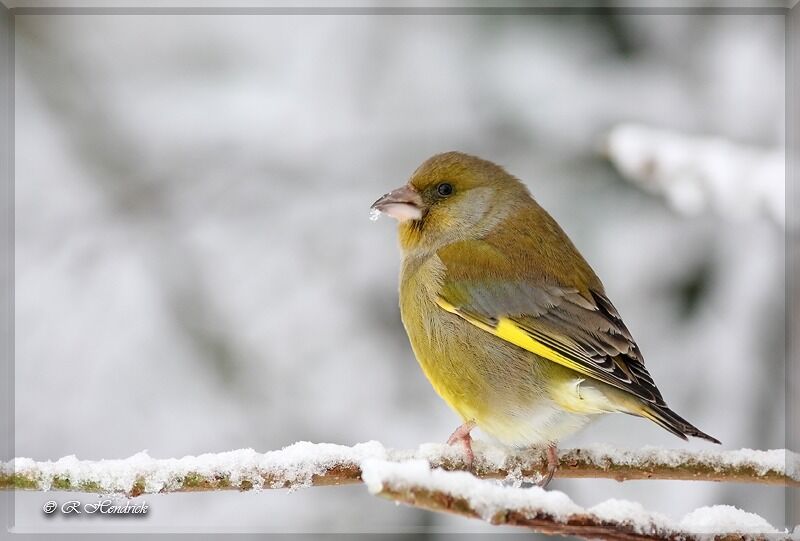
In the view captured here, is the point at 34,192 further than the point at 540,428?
Yes

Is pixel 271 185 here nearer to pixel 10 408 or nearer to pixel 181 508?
pixel 181 508

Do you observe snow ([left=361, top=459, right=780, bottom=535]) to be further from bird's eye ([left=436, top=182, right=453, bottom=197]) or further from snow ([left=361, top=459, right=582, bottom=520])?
bird's eye ([left=436, top=182, right=453, bottom=197])

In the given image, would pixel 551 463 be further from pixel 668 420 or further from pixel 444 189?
pixel 444 189

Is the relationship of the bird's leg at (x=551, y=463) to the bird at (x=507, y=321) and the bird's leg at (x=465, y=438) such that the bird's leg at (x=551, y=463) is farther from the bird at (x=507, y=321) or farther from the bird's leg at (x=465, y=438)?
the bird's leg at (x=465, y=438)

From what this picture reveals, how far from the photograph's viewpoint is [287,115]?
15.7ft

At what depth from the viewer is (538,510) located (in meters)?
1.78

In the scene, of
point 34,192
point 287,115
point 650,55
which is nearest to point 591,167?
point 650,55

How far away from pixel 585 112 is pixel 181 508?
2713 mm

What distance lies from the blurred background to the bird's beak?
4.06 feet

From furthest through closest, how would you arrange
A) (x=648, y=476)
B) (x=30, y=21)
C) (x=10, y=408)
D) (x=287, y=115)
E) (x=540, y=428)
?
(x=287, y=115)
(x=30, y=21)
(x=10, y=408)
(x=540, y=428)
(x=648, y=476)

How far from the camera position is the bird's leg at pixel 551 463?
2.53 m

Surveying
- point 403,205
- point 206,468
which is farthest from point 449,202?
point 206,468

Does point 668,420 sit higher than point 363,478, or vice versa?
point 668,420

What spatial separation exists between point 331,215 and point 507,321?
2079 mm
